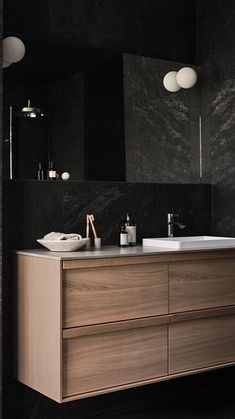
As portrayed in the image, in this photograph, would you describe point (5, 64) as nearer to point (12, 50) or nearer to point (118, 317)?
point (12, 50)

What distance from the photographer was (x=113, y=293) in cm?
298

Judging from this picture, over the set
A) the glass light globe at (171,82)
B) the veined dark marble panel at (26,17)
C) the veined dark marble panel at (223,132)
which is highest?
the veined dark marble panel at (26,17)

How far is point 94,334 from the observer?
292cm

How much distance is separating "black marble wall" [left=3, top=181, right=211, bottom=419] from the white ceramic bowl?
0.21 m

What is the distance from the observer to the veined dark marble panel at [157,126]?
3764mm

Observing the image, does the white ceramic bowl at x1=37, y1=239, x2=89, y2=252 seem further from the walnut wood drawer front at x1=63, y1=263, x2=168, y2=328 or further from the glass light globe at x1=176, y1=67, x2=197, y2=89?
the glass light globe at x1=176, y1=67, x2=197, y2=89

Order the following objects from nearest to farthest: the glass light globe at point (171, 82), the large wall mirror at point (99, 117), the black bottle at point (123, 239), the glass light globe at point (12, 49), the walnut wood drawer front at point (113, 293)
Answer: the walnut wood drawer front at point (113, 293)
the glass light globe at point (12, 49)
the large wall mirror at point (99, 117)
the black bottle at point (123, 239)
the glass light globe at point (171, 82)

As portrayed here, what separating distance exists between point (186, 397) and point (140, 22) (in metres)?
2.39

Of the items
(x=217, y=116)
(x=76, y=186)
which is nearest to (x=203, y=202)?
(x=217, y=116)

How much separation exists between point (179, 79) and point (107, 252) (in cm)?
143

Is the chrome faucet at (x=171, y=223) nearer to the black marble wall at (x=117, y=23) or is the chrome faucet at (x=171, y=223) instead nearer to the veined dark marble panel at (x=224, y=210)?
the veined dark marble panel at (x=224, y=210)

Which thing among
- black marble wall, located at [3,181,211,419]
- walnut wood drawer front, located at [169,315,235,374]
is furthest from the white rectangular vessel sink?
walnut wood drawer front, located at [169,315,235,374]

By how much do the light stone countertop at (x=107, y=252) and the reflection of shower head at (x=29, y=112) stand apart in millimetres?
735

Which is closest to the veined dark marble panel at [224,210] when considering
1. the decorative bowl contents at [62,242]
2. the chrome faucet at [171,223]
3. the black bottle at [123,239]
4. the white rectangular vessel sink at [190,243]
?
the chrome faucet at [171,223]
